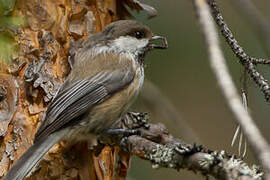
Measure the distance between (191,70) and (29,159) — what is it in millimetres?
3300

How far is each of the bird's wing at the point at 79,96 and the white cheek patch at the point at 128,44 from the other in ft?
0.70

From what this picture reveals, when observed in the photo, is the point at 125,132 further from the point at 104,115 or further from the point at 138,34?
the point at 138,34

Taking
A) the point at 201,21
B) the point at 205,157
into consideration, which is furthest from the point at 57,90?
the point at 201,21

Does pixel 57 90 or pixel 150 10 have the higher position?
pixel 150 10

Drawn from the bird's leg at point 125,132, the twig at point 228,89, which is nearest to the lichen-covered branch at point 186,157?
the bird's leg at point 125,132

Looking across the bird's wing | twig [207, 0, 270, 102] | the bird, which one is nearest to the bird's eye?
the bird

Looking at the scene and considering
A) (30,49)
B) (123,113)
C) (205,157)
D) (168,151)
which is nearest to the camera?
(205,157)

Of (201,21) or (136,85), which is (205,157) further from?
(136,85)

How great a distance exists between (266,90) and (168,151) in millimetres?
559

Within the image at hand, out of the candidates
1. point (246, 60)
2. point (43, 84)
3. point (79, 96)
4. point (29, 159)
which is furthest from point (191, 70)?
point (29, 159)

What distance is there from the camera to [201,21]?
1479 millimetres

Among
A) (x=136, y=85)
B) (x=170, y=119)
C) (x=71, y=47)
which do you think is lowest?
(x=170, y=119)

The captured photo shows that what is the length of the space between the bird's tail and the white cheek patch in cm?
101

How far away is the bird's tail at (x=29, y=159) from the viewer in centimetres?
252
